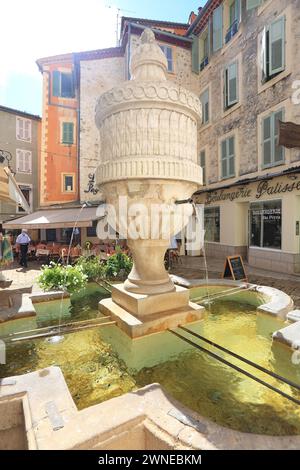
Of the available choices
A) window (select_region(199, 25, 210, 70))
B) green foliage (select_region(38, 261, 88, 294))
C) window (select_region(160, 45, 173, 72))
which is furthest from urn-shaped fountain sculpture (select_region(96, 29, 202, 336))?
window (select_region(160, 45, 173, 72))

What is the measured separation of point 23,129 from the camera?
22.7 m

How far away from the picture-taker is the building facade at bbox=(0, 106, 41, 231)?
21672 millimetres

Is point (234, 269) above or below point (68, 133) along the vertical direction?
below

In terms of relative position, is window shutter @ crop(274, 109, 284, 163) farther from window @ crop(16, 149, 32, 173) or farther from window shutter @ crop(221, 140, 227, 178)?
window @ crop(16, 149, 32, 173)

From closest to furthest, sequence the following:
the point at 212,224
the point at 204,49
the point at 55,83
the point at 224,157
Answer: the point at 224,157 < the point at 212,224 < the point at 204,49 < the point at 55,83

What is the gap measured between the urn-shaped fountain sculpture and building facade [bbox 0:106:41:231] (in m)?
20.7

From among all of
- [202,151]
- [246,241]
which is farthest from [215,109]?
[246,241]

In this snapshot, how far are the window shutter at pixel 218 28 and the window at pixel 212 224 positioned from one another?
8.91m

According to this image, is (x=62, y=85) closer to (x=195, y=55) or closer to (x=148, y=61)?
(x=195, y=55)

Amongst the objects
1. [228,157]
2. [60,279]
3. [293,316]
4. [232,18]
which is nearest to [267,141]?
[228,157]

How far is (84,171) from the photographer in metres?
17.7

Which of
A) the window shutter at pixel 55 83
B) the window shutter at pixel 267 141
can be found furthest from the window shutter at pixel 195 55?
the window shutter at pixel 55 83

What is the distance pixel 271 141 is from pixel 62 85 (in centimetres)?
1515

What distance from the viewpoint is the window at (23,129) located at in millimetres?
22375
